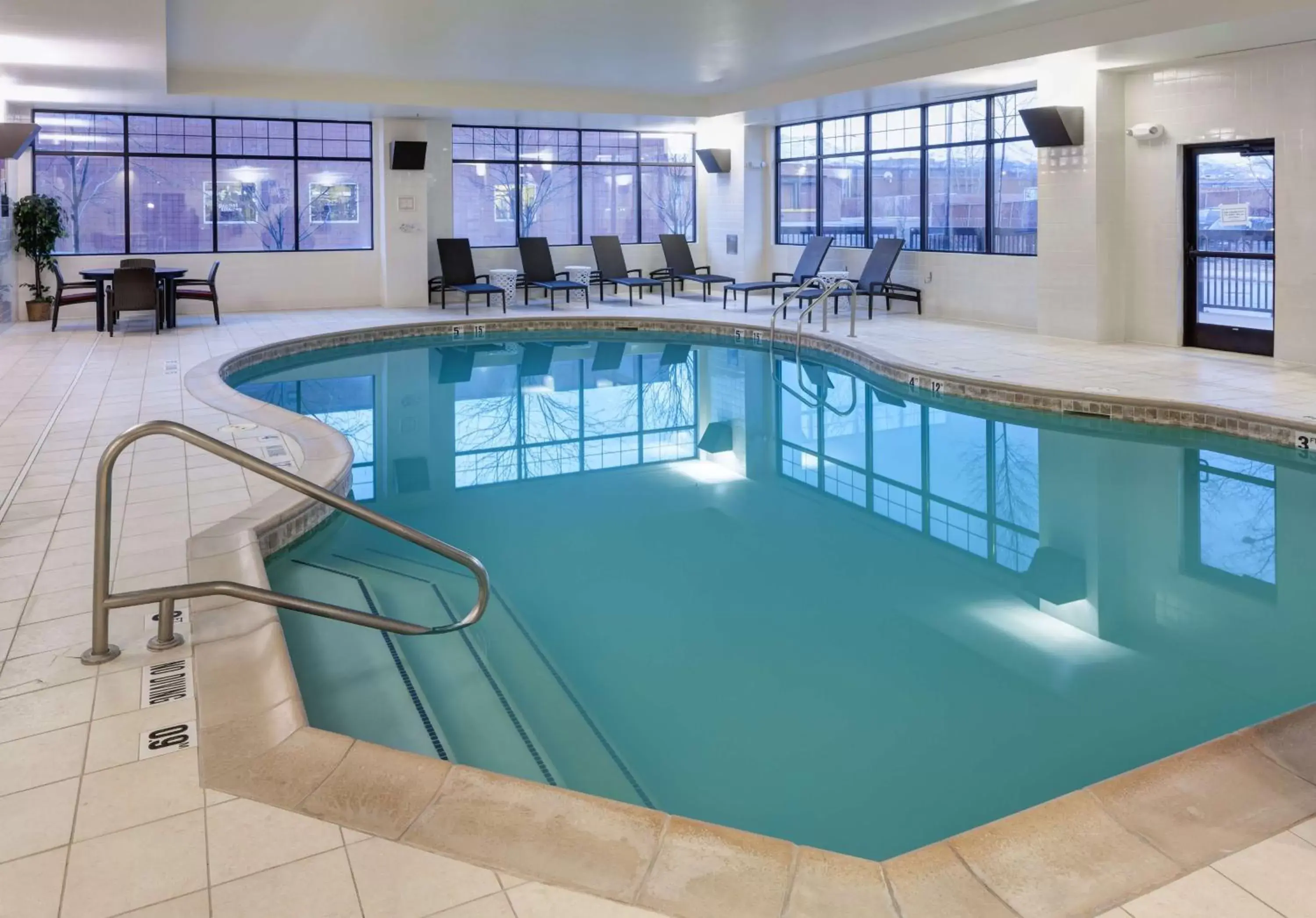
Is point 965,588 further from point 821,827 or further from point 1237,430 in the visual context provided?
point 1237,430

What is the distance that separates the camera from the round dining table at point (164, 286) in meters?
10.9

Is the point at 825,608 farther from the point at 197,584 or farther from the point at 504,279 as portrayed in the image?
the point at 504,279

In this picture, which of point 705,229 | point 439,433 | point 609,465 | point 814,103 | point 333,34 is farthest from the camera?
point 705,229

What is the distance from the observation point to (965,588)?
14.0 ft

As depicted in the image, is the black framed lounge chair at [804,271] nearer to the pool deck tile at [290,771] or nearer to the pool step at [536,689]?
the pool step at [536,689]

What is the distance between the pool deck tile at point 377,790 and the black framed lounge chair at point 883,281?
32.4 ft

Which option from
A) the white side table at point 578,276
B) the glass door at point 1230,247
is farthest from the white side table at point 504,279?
the glass door at point 1230,247

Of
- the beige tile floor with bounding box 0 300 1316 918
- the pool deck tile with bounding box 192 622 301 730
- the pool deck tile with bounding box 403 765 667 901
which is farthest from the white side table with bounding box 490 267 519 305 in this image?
the pool deck tile with bounding box 403 765 667 901

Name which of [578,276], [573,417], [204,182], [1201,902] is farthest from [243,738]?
[578,276]

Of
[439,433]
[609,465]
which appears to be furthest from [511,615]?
[439,433]

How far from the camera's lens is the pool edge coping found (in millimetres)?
2057

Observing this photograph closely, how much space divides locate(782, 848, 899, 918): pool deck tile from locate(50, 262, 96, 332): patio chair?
10.9 metres

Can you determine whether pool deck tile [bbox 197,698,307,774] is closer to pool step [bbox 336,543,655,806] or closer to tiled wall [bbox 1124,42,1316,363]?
pool step [bbox 336,543,655,806]

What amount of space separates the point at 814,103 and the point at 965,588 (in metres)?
8.72
